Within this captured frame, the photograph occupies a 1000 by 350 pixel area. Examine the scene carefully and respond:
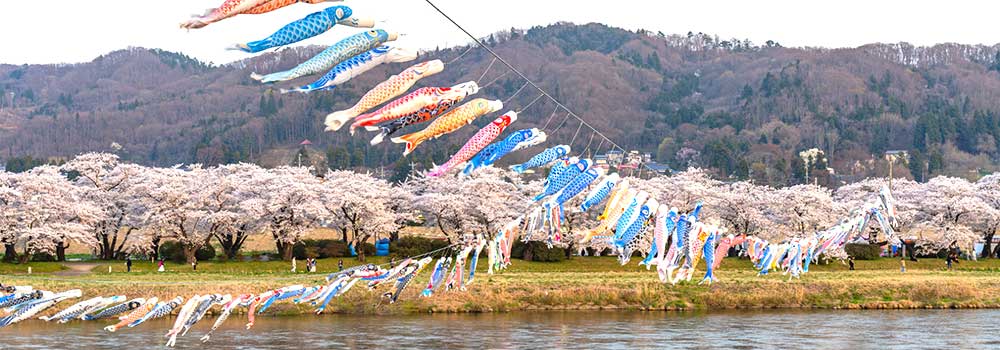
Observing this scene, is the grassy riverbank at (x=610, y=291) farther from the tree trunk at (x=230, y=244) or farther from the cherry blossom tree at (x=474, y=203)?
the cherry blossom tree at (x=474, y=203)

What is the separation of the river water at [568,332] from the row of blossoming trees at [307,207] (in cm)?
2197

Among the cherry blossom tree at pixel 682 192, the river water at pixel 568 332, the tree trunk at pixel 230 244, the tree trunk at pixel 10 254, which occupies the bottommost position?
the river water at pixel 568 332

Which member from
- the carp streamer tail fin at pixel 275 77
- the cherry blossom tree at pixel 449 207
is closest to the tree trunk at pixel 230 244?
the cherry blossom tree at pixel 449 207

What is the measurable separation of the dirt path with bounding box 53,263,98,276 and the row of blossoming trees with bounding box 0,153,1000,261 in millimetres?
1622

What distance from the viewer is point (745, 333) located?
36.0 m

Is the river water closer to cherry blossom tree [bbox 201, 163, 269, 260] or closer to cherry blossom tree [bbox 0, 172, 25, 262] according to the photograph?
cherry blossom tree [bbox 201, 163, 269, 260]

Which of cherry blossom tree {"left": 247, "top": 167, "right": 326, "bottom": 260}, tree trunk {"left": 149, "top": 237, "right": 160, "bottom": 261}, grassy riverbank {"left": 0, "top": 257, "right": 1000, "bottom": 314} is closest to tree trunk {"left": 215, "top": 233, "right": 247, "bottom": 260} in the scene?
cherry blossom tree {"left": 247, "top": 167, "right": 326, "bottom": 260}

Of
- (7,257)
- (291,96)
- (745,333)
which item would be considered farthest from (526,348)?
(291,96)

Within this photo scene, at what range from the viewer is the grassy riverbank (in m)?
42.7

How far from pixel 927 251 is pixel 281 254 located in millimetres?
32639

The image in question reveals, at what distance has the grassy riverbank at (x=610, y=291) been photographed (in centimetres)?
4269

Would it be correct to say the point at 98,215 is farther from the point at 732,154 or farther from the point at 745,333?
the point at 732,154

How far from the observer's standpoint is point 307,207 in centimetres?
6316

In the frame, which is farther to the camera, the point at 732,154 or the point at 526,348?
the point at 732,154
